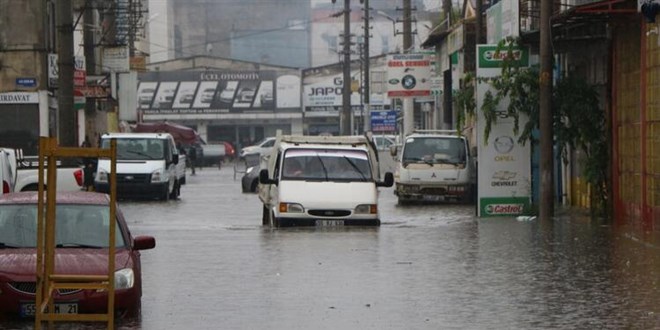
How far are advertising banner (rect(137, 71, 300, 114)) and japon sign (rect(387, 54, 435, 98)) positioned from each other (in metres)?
47.6

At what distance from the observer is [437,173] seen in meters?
39.2

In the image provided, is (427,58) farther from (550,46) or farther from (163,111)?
(163,111)

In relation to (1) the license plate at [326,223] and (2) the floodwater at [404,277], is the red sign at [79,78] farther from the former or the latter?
(1) the license plate at [326,223]

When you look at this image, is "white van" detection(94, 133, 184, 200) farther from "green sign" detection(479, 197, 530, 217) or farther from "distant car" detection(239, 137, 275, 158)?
"distant car" detection(239, 137, 275, 158)

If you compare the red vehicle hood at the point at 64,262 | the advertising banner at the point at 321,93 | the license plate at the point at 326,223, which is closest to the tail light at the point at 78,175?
→ the license plate at the point at 326,223

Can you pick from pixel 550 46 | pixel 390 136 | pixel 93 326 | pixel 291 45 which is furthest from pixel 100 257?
pixel 291 45

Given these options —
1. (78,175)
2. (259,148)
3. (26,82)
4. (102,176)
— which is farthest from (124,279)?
(259,148)

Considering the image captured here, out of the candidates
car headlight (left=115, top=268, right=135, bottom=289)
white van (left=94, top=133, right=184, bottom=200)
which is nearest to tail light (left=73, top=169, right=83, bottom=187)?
white van (left=94, top=133, right=184, bottom=200)

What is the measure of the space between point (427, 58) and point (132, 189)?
21643 mm

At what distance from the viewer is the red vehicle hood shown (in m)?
13.3

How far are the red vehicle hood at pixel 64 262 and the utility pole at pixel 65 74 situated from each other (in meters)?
21.1

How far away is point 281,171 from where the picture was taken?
1102 inches

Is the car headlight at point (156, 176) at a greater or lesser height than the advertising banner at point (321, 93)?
lesser

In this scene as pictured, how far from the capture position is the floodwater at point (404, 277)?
14.0 meters
